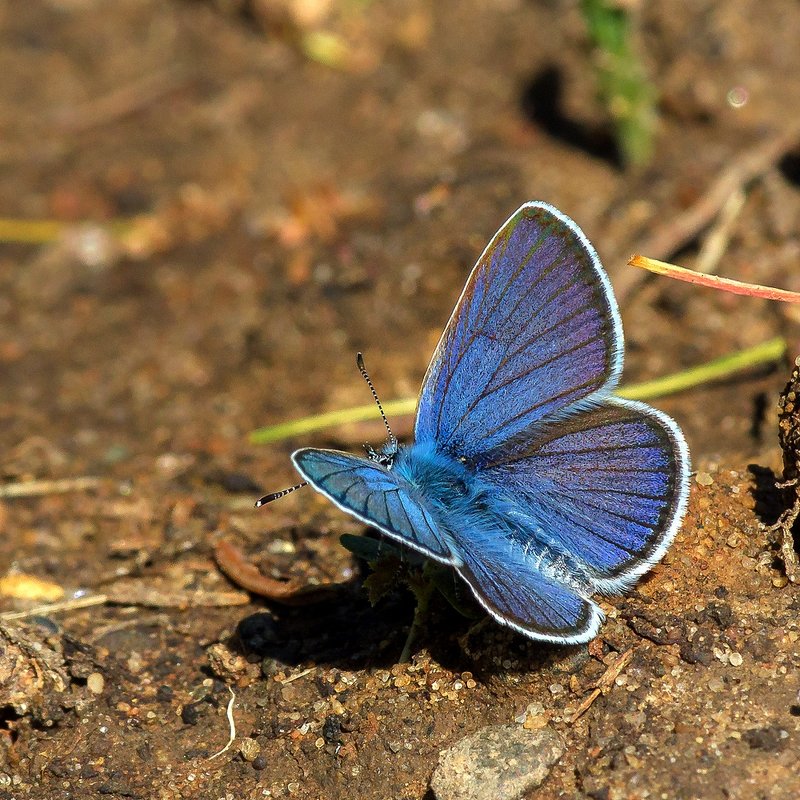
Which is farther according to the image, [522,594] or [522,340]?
[522,340]

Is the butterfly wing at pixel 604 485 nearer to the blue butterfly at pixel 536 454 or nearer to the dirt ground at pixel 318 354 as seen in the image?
the blue butterfly at pixel 536 454

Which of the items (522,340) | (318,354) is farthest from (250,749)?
(318,354)

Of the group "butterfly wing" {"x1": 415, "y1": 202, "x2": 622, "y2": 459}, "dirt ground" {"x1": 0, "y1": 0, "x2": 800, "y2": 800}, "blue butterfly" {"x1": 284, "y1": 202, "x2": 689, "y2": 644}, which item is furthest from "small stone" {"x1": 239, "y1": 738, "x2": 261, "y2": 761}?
"butterfly wing" {"x1": 415, "y1": 202, "x2": 622, "y2": 459}

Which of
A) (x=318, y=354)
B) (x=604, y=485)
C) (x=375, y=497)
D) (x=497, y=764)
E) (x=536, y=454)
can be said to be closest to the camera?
(x=375, y=497)

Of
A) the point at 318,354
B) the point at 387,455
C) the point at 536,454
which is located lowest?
the point at 318,354

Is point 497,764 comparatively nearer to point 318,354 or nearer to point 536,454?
point 536,454

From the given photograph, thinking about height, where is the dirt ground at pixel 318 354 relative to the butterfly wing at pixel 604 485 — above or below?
below

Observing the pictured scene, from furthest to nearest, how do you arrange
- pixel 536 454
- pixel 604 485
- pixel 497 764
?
1. pixel 536 454
2. pixel 604 485
3. pixel 497 764

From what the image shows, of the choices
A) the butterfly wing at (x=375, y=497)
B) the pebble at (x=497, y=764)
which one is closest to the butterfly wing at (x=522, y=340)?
the butterfly wing at (x=375, y=497)
